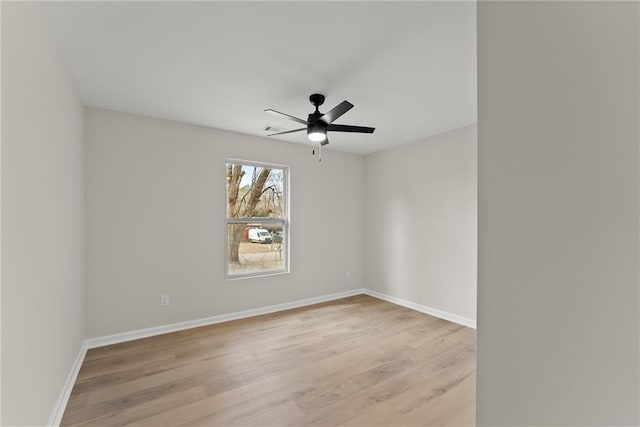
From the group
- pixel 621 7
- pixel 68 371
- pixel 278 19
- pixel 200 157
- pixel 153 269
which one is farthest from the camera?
pixel 200 157

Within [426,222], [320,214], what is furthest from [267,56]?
[426,222]

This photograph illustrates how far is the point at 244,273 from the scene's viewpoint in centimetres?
393

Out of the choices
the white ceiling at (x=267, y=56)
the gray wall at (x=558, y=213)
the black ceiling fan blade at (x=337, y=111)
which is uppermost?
the white ceiling at (x=267, y=56)

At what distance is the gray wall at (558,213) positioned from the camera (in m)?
0.54

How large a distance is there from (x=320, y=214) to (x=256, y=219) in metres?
1.03

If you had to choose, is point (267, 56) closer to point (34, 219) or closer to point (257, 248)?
point (34, 219)

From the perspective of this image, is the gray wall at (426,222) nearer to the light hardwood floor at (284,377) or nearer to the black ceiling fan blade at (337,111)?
the light hardwood floor at (284,377)

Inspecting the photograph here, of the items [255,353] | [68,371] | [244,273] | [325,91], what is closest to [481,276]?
[325,91]

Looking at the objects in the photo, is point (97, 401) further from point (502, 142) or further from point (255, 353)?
point (502, 142)

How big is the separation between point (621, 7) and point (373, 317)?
373cm

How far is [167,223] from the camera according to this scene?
336 cm

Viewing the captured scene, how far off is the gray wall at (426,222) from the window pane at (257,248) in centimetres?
162

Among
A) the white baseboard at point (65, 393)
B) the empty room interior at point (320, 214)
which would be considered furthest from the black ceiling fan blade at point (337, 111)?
the white baseboard at point (65, 393)

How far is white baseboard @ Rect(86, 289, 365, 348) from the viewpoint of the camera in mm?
2994
